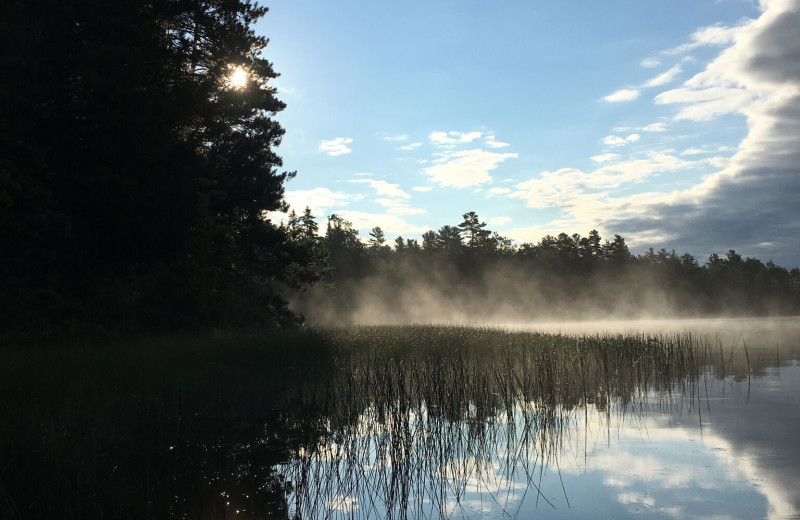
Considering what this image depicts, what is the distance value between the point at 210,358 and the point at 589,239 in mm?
86305

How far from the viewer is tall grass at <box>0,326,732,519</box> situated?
4.52 meters

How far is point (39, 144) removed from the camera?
49.0ft

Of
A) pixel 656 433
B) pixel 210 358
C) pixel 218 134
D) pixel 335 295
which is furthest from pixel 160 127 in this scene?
pixel 335 295

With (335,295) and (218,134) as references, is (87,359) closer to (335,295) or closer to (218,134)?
(218,134)

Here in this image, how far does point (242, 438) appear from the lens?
6.41 metres

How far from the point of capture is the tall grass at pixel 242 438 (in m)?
4.52

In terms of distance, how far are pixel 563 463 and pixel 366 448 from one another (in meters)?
2.13

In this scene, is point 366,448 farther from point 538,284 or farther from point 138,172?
point 538,284

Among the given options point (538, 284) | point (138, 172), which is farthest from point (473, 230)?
point (138, 172)

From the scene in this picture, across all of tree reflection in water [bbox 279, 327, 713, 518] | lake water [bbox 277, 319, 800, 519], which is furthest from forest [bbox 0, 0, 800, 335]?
lake water [bbox 277, 319, 800, 519]

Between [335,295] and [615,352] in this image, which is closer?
[615,352]

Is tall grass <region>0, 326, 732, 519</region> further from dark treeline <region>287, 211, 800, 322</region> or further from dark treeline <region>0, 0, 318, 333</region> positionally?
dark treeline <region>287, 211, 800, 322</region>

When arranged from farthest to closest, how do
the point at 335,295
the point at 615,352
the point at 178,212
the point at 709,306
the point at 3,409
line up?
the point at 709,306, the point at 335,295, the point at 178,212, the point at 615,352, the point at 3,409

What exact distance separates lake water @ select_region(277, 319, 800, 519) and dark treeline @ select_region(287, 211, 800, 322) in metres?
51.4
